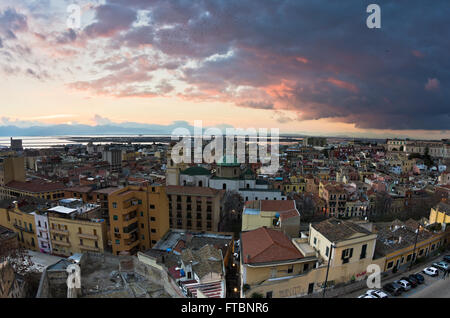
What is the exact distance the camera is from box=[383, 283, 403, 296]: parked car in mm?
11126

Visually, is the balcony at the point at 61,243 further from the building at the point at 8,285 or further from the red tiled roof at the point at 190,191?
the red tiled roof at the point at 190,191

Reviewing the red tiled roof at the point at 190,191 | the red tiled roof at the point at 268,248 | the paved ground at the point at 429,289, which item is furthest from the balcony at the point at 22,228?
the paved ground at the point at 429,289

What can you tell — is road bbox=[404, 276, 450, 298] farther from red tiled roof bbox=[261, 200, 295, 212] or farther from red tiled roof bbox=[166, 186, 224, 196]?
red tiled roof bbox=[166, 186, 224, 196]

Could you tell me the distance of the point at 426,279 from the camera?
39.7 ft

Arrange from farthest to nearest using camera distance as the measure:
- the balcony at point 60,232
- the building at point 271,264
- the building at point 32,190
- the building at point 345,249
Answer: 1. the building at point 32,190
2. the balcony at point 60,232
3. the building at point 345,249
4. the building at point 271,264

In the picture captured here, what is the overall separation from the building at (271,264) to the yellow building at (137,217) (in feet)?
30.3

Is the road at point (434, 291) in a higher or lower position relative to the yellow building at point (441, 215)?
lower

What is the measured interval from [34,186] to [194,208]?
23.7 m

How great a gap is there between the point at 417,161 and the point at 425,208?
46.8 m

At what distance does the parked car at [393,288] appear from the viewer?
1113 cm
